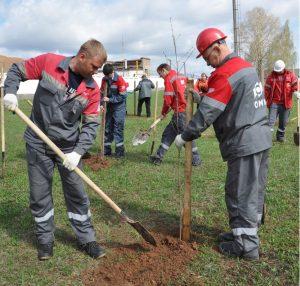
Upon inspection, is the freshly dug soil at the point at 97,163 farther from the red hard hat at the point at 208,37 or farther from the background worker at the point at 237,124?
the red hard hat at the point at 208,37

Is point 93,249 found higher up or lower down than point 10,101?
lower down

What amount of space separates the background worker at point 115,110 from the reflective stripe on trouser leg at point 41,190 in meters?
4.58

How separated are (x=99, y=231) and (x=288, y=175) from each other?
12.7 ft

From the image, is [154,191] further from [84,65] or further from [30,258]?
[84,65]

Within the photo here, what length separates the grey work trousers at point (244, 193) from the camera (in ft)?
12.4

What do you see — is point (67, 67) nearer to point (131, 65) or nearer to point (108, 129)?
point (108, 129)

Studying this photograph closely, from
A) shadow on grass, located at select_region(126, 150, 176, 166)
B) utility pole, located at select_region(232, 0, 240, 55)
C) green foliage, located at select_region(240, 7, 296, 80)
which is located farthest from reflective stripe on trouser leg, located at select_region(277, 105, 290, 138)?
green foliage, located at select_region(240, 7, 296, 80)

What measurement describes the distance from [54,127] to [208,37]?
174 centimetres

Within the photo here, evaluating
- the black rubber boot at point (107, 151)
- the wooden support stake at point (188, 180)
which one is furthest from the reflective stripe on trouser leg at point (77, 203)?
the black rubber boot at point (107, 151)

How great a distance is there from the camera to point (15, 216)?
5328 mm

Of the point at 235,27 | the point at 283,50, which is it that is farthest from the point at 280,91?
the point at 283,50

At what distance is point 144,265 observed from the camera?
12.9ft

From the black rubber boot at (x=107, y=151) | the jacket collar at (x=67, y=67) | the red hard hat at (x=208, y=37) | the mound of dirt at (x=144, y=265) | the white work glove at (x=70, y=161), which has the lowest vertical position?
the mound of dirt at (x=144, y=265)

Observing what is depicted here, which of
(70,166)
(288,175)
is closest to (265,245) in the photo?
(70,166)
